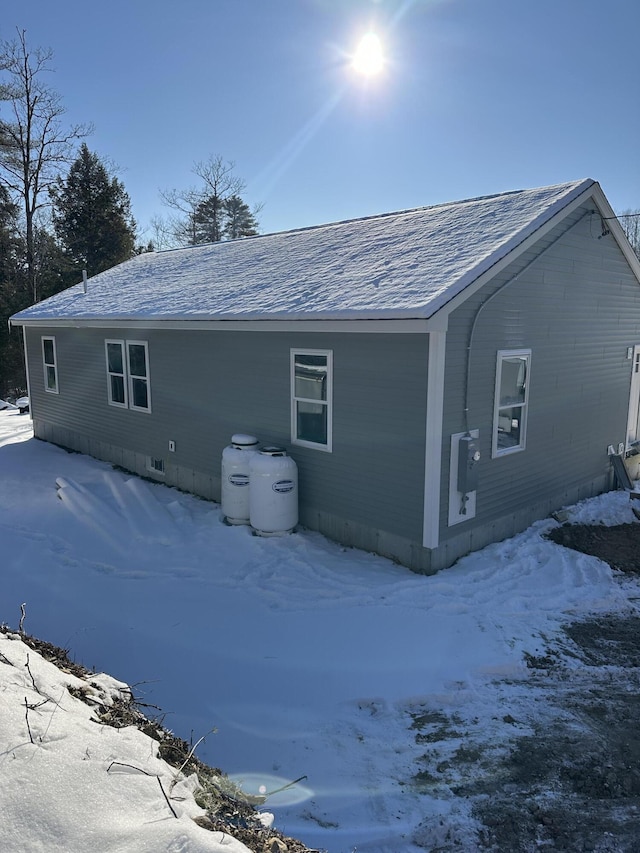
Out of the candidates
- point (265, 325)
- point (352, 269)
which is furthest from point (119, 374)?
point (352, 269)

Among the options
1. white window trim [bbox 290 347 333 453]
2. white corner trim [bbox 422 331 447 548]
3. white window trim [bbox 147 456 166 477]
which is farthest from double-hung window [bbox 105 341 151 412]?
white corner trim [bbox 422 331 447 548]

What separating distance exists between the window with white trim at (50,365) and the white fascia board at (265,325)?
1220mm

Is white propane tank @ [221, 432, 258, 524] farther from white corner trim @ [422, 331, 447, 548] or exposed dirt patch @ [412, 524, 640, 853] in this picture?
exposed dirt patch @ [412, 524, 640, 853]

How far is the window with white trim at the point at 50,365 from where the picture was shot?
14.8 m

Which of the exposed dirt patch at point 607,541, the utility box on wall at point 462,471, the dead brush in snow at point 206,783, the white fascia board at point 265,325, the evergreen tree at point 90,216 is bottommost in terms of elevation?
the exposed dirt patch at point 607,541

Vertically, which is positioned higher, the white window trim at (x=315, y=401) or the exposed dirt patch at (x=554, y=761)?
the white window trim at (x=315, y=401)

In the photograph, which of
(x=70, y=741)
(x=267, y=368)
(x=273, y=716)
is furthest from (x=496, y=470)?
(x=70, y=741)

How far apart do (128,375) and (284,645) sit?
25.5ft

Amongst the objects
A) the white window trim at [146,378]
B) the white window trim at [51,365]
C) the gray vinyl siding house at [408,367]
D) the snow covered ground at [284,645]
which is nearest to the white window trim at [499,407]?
the gray vinyl siding house at [408,367]

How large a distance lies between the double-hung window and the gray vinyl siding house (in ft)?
0.14

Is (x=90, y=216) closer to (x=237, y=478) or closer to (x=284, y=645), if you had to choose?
(x=237, y=478)

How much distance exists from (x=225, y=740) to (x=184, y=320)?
22.9 ft

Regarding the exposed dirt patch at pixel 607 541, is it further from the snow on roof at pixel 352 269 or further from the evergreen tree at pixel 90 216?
the evergreen tree at pixel 90 216

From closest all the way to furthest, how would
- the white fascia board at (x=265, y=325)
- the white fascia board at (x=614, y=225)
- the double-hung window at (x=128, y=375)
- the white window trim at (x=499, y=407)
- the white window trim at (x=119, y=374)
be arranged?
the white fascia board at (x=265, y=325), the white window trim at (x=499, y=407), the white fascia board at (x=614, y=225), the double-hung window at (x=128, y=375), the white window trim at (x=119, y=374)
